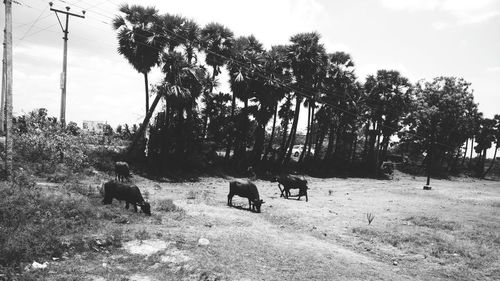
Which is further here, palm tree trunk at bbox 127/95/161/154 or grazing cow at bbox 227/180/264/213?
palm tree trunk at bbox 127/95/161/154

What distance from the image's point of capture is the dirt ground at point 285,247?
8.24 m

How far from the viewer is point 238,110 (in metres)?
34.8

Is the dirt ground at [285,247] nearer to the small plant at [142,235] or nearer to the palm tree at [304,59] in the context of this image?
the small plant at [142,235]

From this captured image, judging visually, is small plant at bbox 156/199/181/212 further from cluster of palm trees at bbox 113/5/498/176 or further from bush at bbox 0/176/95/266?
cluster of palm trees at bbox 113/5/498/176

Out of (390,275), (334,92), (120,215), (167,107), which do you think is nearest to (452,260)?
(390,275)

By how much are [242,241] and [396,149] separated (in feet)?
218

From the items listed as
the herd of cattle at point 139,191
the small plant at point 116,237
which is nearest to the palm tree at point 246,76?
the herd of cattle at point 139,191

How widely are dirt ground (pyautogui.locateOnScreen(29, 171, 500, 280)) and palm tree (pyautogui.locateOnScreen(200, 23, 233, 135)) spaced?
55.0 feet

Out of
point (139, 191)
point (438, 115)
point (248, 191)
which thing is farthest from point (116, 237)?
point (438, 115)

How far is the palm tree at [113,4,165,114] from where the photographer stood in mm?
26703

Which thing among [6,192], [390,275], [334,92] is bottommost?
[390,275]

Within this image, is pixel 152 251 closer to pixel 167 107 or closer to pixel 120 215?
pixel 120 215

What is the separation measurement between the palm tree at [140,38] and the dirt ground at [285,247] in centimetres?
1357

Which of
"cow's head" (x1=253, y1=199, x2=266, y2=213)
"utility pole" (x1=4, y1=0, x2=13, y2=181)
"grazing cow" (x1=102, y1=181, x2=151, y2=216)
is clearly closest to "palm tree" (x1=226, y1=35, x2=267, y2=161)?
"cow's head" (x1=253, y1=199, x2=266, y2=213)
